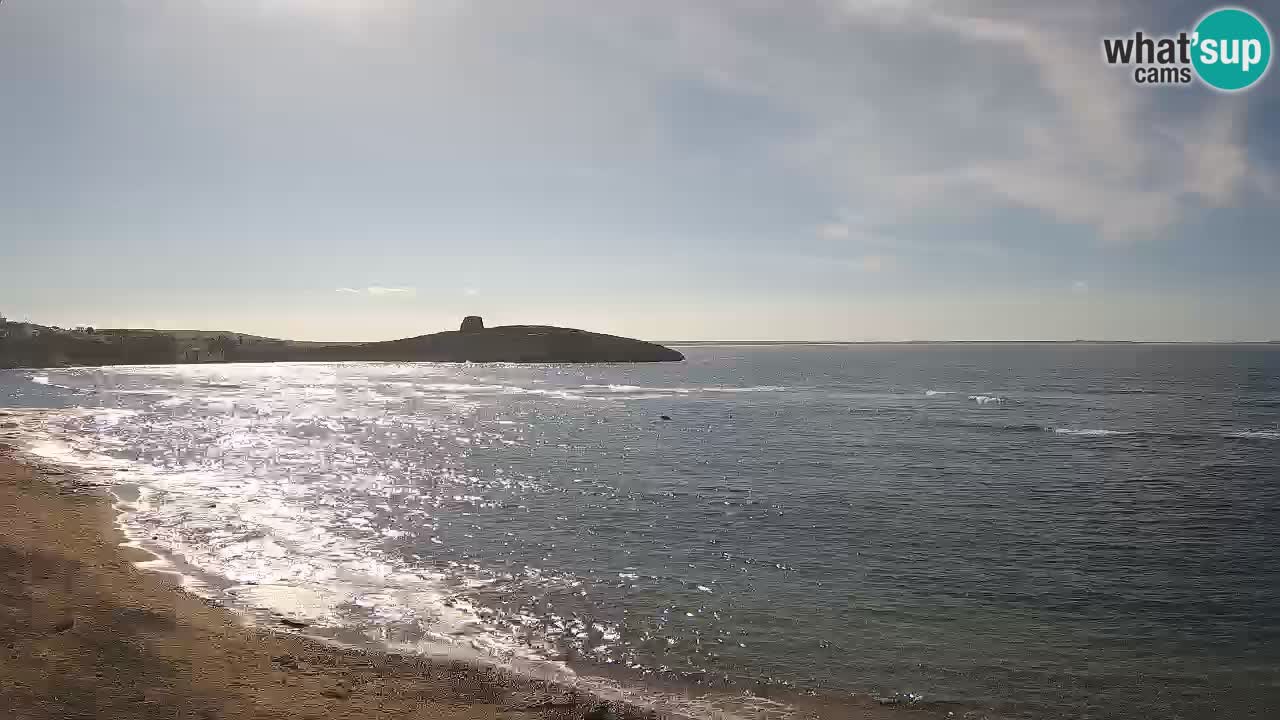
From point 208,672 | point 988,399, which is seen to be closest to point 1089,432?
point 988,399

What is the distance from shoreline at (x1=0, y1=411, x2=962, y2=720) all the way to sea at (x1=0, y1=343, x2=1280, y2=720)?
96cm

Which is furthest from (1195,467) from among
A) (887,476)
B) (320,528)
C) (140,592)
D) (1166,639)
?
(140,592)

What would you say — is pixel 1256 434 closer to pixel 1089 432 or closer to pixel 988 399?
pixel 1089 432

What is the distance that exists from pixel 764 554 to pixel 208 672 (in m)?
18.3

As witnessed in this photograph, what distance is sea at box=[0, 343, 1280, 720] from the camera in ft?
57.3

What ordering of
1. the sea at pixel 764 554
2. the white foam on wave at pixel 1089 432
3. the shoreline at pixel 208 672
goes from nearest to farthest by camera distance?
1. the shoreline at pixel 208 672
2. the sea at pixel 764 554
3. the white foam on wave at pixel 1089 432

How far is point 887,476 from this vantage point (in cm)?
4503

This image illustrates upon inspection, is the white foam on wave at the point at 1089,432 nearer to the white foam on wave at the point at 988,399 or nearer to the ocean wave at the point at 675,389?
the white foam on wave at the point at 988,399

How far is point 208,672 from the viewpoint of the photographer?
1512 cm

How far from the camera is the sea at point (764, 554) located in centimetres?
1747

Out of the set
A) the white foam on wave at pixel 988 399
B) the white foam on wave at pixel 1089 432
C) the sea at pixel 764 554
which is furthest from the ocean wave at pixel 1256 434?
the white foam on wave at pixel 988 399

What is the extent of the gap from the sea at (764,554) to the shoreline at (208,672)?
0.96m

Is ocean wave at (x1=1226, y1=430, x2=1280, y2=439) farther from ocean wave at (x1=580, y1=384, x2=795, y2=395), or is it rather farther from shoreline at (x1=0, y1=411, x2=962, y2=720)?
ocean wave at (x1=580, y1=384, x2=795, y2=395)

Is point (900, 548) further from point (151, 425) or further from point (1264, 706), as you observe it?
point (151, 425)
